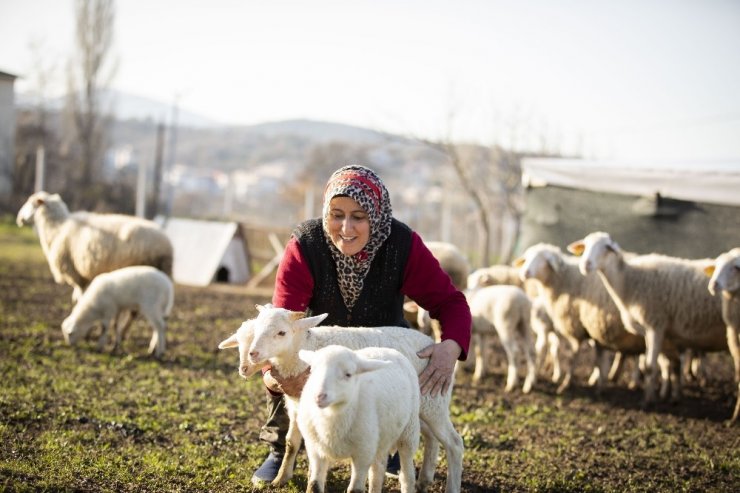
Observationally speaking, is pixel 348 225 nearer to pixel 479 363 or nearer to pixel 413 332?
pixel 413 332

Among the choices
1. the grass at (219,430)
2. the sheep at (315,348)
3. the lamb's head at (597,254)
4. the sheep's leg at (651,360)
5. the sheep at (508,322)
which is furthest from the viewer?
the sheep at (508,322)

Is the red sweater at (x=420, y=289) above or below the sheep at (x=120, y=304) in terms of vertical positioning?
above

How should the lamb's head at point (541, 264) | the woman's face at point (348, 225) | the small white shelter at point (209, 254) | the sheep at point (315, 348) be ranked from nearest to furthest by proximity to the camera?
the sheep at point (315, 348), the woman's face at point (348, 225), the lamb's head at point (541, 264), the small white shelter at point (209, 254)

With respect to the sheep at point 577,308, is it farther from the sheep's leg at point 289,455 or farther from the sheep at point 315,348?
the sheep's leg at point 289,455

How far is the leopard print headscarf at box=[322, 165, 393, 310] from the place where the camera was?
402 centimetres

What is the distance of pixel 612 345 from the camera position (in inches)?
344

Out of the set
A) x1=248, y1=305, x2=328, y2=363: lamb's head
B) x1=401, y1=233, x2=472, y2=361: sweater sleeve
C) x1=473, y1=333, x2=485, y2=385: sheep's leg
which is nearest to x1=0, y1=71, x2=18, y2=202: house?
x1=473, y1=333, x2=485, y2=385: sheep's leg

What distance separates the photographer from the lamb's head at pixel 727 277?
7.19 meters

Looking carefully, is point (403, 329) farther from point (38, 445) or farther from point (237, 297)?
point (237, 297)

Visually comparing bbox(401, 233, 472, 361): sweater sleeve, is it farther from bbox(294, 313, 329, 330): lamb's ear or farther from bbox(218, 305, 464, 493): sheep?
bbox(294, 313, 329, 330): lamb's ear

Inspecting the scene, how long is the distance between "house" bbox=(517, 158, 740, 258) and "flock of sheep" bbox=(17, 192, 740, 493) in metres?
2.36

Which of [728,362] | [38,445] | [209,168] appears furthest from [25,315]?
[209,168]

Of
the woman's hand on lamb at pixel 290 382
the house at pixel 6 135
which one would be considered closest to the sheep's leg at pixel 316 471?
the woman's hand on lamb at pixel 290 382

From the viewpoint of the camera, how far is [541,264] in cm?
892
